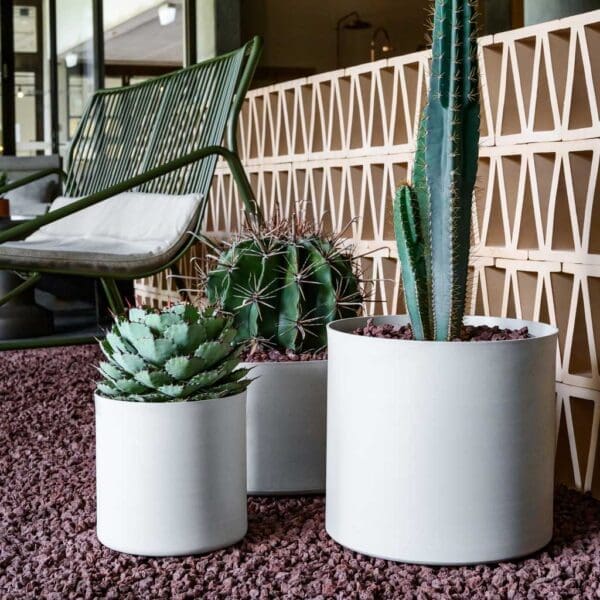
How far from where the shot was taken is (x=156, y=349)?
144 cm

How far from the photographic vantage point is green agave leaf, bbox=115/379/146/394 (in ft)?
4.79

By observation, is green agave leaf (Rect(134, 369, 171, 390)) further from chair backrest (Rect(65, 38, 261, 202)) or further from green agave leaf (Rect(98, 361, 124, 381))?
chair backrest (Rect(65, 38, 261, 202))

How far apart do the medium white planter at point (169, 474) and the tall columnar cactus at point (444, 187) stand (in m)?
0.33

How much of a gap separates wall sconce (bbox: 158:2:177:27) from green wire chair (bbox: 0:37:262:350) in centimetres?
Answer: 383

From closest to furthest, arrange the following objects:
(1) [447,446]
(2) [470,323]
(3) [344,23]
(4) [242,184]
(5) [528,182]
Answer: (1) [447,446]
(2) [470,323]
(5) [528,182]
(4) [242,184]
(3) [344,23]

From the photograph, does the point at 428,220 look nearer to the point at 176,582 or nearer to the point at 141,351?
the point at 141,351

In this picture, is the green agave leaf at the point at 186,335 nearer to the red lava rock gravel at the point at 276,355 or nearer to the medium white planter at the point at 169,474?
the medium white planter at the point at 169,474

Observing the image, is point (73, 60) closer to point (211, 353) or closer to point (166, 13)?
point (166, 13)

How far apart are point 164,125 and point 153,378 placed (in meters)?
2.10

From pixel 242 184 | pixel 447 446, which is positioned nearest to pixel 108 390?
pixel 447 446

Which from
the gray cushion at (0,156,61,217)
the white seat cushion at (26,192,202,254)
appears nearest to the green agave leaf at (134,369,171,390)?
the white seat cushion at (26,192,202,254)

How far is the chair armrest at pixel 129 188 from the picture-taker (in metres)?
2.20

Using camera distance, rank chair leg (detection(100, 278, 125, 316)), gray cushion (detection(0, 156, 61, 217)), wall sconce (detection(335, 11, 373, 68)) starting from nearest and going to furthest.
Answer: chair leg (detection(100, 278, 125, 316)), gray cushion (detection(0, 156, 61, 217)), wall sconce (detection(335, 11, 373, 68))

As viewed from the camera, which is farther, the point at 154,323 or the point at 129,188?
the point at 129,188
